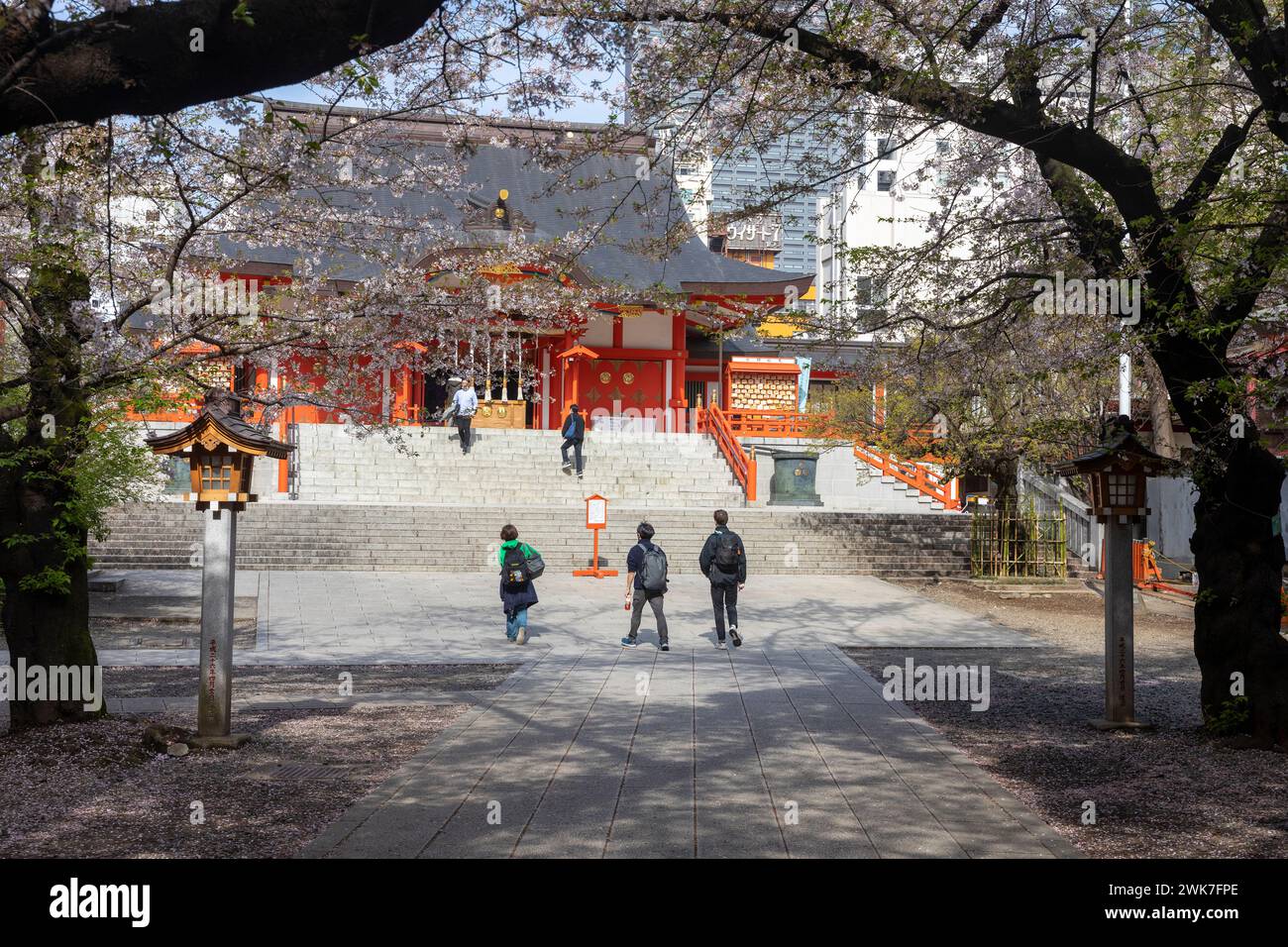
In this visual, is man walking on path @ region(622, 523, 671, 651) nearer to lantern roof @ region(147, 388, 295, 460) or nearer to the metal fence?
lantern roof @ region(147, 388, 295, 460)

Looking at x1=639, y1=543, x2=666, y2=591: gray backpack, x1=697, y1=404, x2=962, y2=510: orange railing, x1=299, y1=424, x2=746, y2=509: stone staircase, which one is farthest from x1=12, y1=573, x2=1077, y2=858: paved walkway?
x1=697, y1=404, x2=962, y2=510: orange railing

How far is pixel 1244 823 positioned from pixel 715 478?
2134 centimetres

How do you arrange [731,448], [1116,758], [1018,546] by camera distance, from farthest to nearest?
1. [731,448]
2. [1018,546]
3. [1116,758]

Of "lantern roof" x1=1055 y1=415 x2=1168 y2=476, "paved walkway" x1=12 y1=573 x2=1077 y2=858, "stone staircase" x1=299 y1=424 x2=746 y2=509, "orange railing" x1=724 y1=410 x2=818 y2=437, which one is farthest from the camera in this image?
"orange railing" x1=724 y1=410 x2=818 y2=437

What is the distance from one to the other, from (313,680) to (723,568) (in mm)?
4741

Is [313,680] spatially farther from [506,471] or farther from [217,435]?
[506,471]

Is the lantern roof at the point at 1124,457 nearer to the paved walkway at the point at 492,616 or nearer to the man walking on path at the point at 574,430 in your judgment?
the paved walkway at the point at 492,616

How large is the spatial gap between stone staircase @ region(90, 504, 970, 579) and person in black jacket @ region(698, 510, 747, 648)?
808cm

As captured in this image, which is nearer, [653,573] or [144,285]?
[144,285]

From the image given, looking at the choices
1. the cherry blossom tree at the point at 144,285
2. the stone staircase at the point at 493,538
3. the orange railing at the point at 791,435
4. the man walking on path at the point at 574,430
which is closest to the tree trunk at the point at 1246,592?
the cherry blossom tree at the point at 144,285

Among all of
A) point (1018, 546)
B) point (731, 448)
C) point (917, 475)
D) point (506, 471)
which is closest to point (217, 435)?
point (1018, 546)

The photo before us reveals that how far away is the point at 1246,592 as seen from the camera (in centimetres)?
807

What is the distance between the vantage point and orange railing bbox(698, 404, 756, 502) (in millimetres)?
26031

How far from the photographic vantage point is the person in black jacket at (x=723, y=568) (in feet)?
42.5
